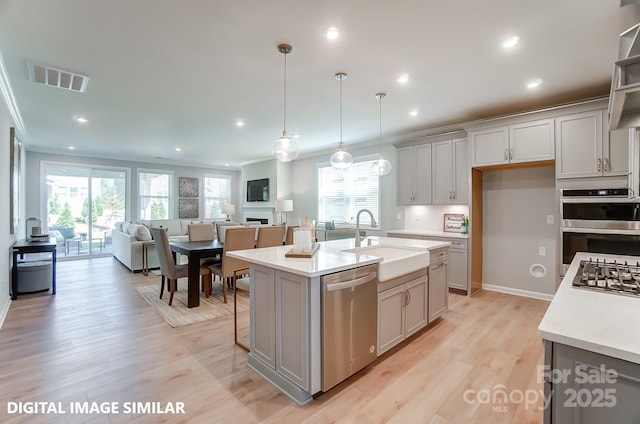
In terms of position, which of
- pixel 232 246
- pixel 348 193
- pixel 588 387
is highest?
pixel 348 193

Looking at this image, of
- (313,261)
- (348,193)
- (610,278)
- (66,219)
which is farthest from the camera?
(66,219)

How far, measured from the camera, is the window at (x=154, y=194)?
8.69m

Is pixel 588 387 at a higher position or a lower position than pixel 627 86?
lower

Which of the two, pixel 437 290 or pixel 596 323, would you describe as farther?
pixel 437 290

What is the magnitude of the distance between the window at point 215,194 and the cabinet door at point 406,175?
6.54m

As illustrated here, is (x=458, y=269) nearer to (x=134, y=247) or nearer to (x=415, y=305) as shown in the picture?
(x=415, y=305)

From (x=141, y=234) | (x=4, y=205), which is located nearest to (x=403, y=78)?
(x=4, y=205)

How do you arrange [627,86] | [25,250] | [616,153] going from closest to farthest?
[627,86] → [616,153] → [25,250]

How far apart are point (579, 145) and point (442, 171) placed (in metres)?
1.73

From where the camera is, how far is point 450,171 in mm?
4781

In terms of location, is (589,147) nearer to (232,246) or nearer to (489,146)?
(489,146)

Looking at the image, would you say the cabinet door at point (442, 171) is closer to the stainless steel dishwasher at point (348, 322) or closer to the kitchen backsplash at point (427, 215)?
the kitchen backsplash at point (427, 215)

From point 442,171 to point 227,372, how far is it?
419 centimetres

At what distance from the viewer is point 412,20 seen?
2.24 meters
